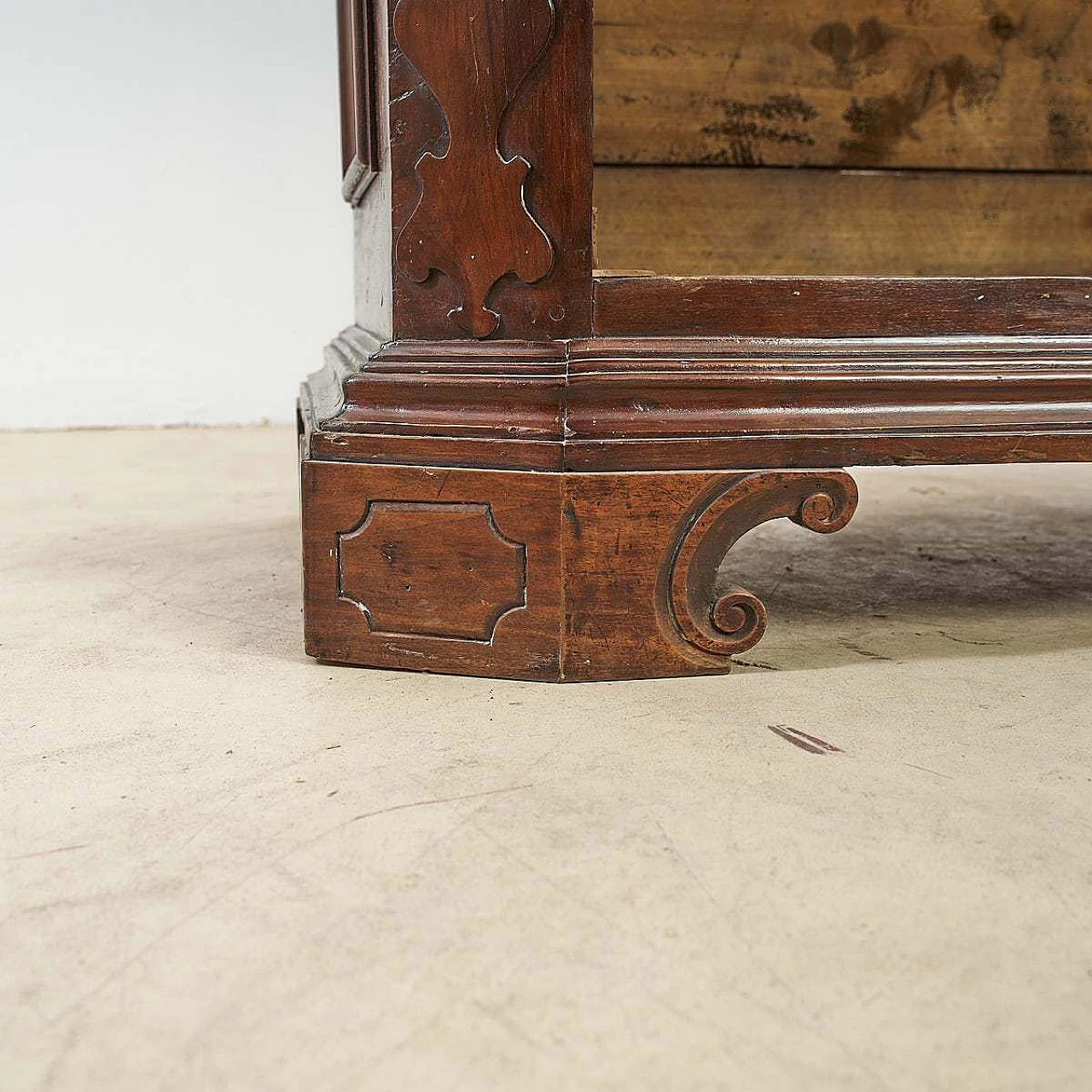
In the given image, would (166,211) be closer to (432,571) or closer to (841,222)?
(841,222)

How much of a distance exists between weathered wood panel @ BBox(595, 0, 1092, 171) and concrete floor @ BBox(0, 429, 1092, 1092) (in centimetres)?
114

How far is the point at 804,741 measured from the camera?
92 centimetres

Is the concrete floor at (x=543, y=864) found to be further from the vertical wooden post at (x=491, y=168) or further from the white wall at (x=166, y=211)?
the white wall at (x=166, y=211)

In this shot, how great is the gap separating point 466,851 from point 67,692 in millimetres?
467

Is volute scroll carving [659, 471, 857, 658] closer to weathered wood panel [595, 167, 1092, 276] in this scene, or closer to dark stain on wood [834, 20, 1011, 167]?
weathered wood panel [595, 167, 1092, 276]

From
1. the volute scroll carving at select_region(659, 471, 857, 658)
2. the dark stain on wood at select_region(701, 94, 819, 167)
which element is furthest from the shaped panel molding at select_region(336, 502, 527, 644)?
the dark stain on wood at select_region(701, 94, 819, 167)

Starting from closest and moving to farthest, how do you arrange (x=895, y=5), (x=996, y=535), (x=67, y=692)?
(x=67, y=692) < (x=996, y=535) < (x=895, y=5)

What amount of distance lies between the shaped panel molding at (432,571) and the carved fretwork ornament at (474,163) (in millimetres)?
182

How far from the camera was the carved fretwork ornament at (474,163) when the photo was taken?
1.05 metres

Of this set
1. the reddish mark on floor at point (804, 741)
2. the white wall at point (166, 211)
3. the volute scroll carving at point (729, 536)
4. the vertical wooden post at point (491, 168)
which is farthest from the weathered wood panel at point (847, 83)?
the white wall at point (166, 211)

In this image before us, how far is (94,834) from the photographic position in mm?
755

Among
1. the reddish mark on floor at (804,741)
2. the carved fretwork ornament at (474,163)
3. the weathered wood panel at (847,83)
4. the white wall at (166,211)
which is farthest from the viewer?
the white wall at (166,211)

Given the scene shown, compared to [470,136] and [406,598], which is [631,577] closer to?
[406,598]

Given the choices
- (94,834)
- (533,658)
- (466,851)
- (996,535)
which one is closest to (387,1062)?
(466,851)
